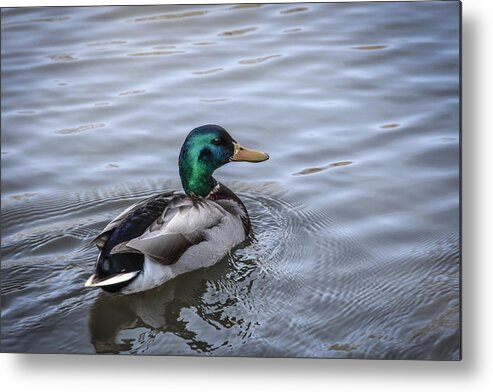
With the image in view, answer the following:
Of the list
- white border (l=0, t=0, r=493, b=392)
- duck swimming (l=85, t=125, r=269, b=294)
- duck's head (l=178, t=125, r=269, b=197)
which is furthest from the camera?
duck's head (l=178, t=125, r=269, b=197)

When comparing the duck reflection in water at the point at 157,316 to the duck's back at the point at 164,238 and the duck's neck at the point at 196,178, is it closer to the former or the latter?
Answer: the duck's back at the point at 164,238

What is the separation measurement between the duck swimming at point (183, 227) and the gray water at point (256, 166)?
0.23 feet

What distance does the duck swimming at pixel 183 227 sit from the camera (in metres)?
4.07

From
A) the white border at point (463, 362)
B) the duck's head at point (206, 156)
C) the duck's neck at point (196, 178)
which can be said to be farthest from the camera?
the duck's neck at point (196, 178)

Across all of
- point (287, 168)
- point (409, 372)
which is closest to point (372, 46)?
point (287, 168)

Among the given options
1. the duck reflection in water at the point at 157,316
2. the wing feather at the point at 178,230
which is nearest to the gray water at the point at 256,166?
the duck reflection in water at the point at 157,316

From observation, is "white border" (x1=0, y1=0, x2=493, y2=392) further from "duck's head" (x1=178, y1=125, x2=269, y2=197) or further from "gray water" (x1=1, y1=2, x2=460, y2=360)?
"duck's head" (x1=178, y1=125, x2=269, y2=197)

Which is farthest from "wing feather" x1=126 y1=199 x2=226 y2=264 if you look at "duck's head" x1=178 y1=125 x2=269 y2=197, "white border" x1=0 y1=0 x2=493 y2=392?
"white border" x1=0 y1=0 x2=493 y2=392

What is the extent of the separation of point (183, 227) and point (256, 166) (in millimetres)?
493

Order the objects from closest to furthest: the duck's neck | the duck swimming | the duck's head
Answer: the duck swimming, the duck's head, the duck's neck

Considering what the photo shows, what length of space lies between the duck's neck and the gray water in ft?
0.24

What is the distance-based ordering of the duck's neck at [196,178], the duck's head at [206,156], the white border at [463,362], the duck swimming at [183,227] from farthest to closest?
the duck's neck at [196,178]
the duck's head at [206,156]
the duck swimming at [183,227]
the white border at [463,362]

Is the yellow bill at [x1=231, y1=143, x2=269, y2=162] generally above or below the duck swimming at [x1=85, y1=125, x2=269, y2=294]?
above

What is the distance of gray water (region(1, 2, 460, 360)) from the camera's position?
4012 mm
